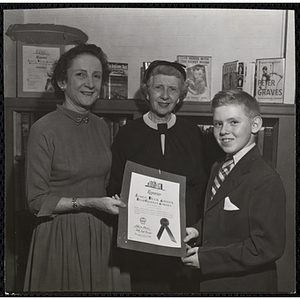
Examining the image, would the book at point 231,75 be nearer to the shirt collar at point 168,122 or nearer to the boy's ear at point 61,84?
the shirt collar at point 168,122

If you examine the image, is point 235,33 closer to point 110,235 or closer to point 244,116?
point 244,116

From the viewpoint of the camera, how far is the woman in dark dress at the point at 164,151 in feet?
6.44

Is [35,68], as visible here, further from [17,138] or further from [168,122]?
[168,122]

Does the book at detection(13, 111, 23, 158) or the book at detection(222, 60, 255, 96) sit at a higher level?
the book at detection(222, 60, 255, 96)

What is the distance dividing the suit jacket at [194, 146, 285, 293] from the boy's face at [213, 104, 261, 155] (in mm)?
72

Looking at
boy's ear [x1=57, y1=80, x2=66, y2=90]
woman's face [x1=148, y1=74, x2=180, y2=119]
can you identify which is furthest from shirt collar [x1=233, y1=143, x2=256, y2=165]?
boy's ear [x1=57, y1=80, x2=66, y2=90]

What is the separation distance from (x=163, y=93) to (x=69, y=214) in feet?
2.61

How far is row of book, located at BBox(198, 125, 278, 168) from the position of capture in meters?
1.97

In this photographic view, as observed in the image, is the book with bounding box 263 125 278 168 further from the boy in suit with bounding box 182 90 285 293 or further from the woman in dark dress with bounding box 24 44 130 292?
the woman in dark dress with bounding box 24 44 130 292

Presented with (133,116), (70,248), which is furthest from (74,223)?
(133,116)

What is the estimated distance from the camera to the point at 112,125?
6.70ft

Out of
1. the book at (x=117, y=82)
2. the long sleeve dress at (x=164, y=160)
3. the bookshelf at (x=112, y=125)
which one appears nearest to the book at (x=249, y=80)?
the bookshelf at (x=112, y=125)

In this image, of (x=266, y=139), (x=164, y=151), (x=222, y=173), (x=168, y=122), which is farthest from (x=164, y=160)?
(x=266, y=139)

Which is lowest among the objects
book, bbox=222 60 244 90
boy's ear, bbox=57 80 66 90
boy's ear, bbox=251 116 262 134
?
boy's ear, bbox=251 116 262 134
